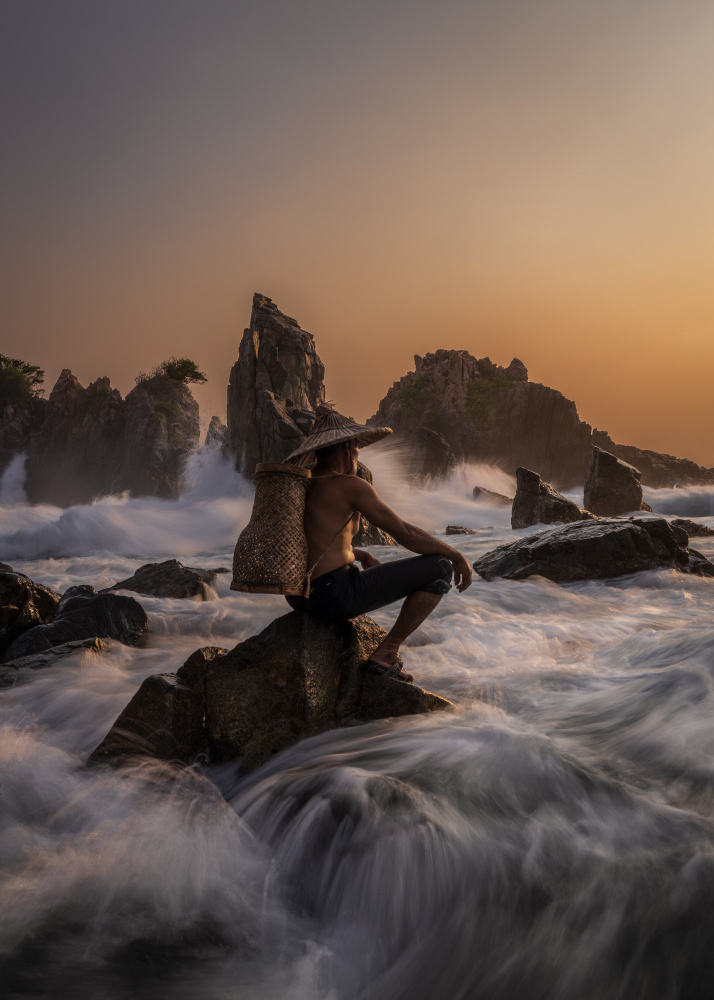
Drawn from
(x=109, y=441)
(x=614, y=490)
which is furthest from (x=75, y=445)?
(x=614, y=490)

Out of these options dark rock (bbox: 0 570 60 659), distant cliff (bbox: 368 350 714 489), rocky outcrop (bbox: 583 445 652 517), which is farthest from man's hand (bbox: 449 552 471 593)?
distant cliff (bbox: 368 350 714 489)

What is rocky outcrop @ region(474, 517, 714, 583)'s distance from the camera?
9.41 m

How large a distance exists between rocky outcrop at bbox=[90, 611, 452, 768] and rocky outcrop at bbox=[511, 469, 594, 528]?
15626 millimetres

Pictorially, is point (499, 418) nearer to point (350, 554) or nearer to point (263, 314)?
point (263, 314)

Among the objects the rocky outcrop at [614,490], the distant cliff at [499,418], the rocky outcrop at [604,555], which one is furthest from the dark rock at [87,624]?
the distant cliff at [499,418]

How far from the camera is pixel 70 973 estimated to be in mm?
1886

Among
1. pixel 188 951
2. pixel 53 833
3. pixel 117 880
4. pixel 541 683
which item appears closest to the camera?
pixel 188 951

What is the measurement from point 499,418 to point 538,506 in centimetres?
6801

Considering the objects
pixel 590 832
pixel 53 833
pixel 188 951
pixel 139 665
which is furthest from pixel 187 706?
pixel 139 665

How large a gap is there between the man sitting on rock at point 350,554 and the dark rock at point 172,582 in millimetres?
5911

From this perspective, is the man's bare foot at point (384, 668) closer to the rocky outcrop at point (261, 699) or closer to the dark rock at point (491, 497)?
the rocky outcrop at point (261, 699)

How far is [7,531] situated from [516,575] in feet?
66.3

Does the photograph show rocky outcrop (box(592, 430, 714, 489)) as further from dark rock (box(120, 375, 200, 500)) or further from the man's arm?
the man's arm

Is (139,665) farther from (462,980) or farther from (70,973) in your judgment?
(462,980)
